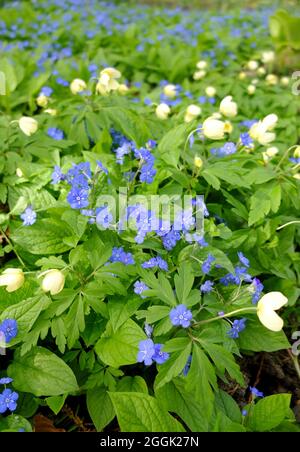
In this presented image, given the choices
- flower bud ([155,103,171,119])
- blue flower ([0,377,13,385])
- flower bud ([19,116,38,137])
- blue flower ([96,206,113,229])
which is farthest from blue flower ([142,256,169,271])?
flower bud ([155,103,171,119])

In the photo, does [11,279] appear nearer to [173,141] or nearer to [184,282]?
[184,282]

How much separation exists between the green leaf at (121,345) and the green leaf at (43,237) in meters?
0.46

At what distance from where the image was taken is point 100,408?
2012 mm

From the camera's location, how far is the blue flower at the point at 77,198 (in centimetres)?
202

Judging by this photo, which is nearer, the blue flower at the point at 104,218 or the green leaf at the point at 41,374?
the green leaf at the point at 41,374

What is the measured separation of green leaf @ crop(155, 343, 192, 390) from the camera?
1.71 meters

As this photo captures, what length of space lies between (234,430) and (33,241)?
118 centimetres

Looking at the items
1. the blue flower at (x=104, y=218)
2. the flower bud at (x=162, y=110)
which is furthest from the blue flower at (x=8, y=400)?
the flower bud at (x=162, y=110)

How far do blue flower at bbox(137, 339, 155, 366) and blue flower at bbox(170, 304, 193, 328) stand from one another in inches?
5.5

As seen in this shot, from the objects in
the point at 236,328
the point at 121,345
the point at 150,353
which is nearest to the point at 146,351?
the point at 150,353

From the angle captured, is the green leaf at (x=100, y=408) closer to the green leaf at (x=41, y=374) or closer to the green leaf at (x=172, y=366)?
the green leaf at (x=41, y=374)

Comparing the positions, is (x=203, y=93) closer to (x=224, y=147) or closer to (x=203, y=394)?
(x=224, y=147)

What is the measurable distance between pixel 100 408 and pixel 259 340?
0.77m

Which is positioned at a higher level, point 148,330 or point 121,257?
point 121,257
